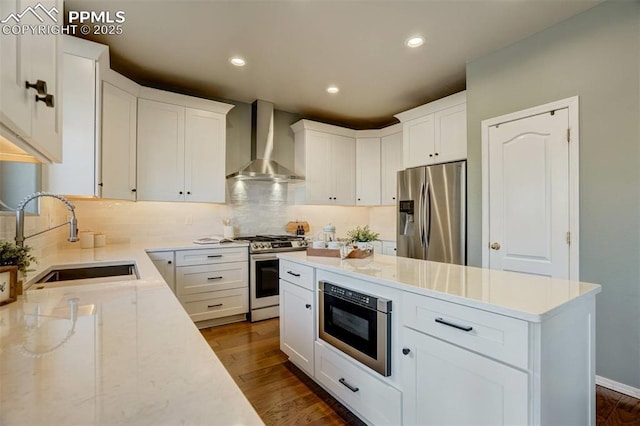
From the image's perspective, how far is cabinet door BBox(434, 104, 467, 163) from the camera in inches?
131

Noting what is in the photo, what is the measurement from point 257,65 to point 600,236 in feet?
10.7

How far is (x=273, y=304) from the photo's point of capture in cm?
376

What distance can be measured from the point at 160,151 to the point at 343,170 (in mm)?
2536

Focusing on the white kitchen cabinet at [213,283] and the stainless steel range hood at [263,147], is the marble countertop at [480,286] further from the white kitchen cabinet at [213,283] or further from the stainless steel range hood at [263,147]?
the stainless steel range hood at [263,147]

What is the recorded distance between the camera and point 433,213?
3377mm

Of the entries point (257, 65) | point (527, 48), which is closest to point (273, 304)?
point (257, 65)

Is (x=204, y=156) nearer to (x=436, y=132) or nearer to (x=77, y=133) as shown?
Answer: (x=77, y=133)

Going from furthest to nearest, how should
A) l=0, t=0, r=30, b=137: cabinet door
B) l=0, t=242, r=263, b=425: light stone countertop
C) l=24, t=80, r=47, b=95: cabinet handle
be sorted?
l=24, t=80, r=47, b=95: cabinet handle, l=0, t=0, r=30, b=137: cabinet door, l=0, t=242, r=263, b=425: light stone countertop

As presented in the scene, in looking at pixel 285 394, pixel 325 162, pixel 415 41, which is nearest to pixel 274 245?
pixel 325 162

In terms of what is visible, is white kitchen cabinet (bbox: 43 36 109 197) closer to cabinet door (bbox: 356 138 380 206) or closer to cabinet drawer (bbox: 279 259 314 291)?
cabinet drawer (bbox: 279 259 314 291)

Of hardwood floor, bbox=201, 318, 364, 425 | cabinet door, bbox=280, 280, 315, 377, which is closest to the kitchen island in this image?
hardwood floor, bbox=201, 318, 364, 425

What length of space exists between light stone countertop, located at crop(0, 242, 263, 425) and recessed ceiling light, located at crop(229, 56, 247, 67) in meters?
2.56

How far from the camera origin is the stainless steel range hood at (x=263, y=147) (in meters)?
4.02

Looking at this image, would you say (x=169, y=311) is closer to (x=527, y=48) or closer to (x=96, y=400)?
(x=96, y=400)
